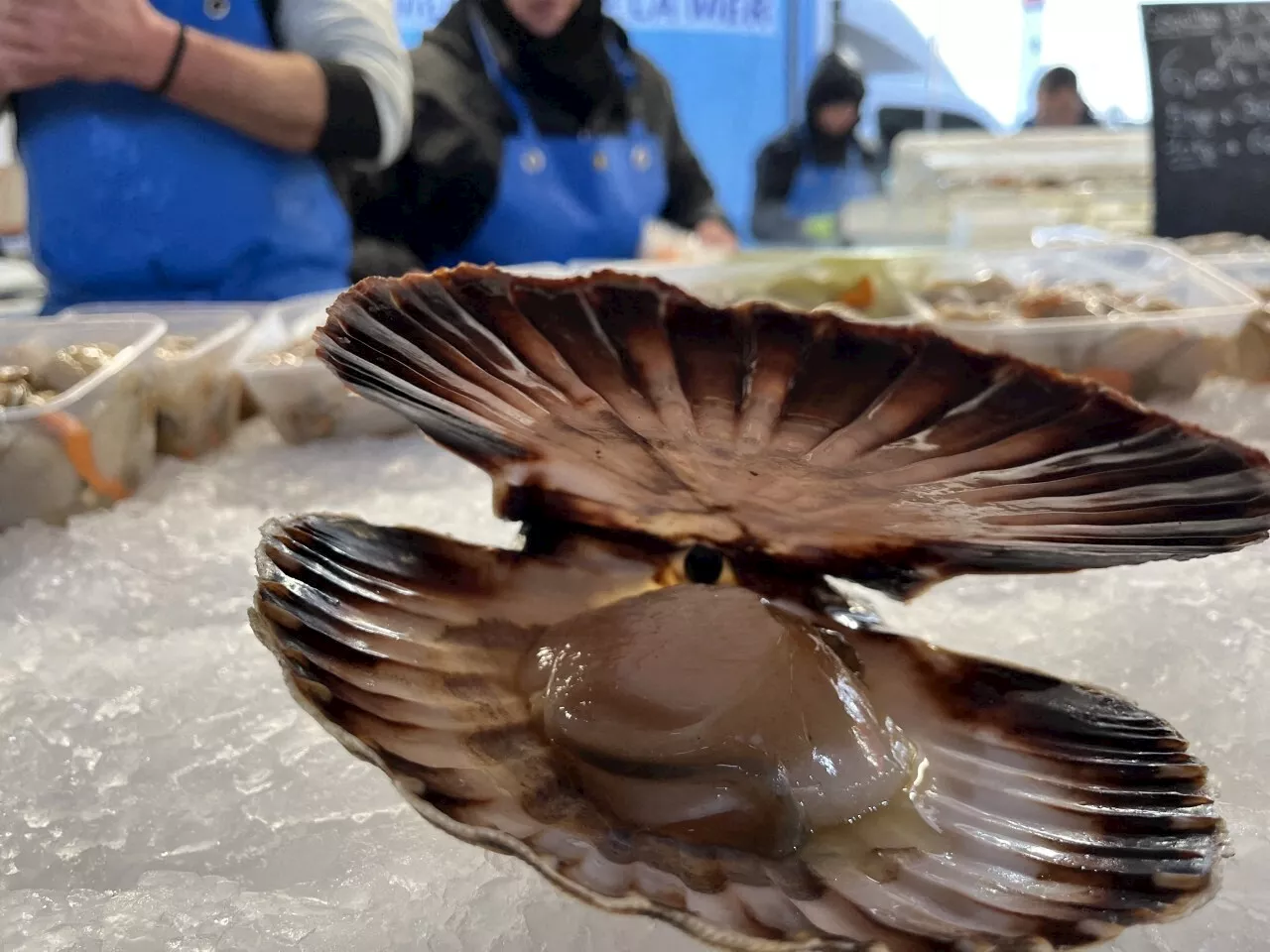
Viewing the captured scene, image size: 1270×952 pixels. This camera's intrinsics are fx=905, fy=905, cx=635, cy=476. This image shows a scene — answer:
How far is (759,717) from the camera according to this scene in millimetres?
360

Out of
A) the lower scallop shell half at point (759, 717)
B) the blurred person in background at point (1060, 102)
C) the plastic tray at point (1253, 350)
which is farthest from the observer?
the blurred person in background at point (1060, 102)

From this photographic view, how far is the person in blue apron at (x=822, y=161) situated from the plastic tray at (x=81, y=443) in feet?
9.30

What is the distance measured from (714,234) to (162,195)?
133 centimetres

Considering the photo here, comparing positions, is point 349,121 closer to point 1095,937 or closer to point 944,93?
point 1095,937

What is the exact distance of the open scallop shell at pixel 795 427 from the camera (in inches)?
12.3

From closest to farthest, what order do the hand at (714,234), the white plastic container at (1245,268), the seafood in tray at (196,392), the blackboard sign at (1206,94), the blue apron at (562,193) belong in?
the seafood in tray at (196,392), the white plastic container at (1245,268), the blackboard sign at (1206,94), the blue apron at (562,193), the hand at (714,234)

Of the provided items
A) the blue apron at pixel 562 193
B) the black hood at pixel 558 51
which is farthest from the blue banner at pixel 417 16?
the blue apron at pixel 562 193

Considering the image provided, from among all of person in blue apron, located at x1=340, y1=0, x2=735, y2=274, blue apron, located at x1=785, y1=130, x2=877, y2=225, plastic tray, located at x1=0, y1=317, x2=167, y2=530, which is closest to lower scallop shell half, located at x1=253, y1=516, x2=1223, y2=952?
plastic tray, located at x1=0, y1=317, x2=167, y2=530

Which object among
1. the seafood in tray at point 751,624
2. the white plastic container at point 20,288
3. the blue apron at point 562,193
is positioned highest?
the blue apron at point 562,193

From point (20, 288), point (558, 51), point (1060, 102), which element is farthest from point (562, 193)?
point (1060, 102)

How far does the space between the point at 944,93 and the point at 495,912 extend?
4191mm

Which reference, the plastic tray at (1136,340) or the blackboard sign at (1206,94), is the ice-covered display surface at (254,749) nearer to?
the plastic tray at (1136,340)

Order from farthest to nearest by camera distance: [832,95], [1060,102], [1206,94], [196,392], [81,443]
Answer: [832,95]
[1060,102]
[1206,94]
[196,392]
[81,443]

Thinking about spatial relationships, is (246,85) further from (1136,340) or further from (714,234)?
(714,234)
